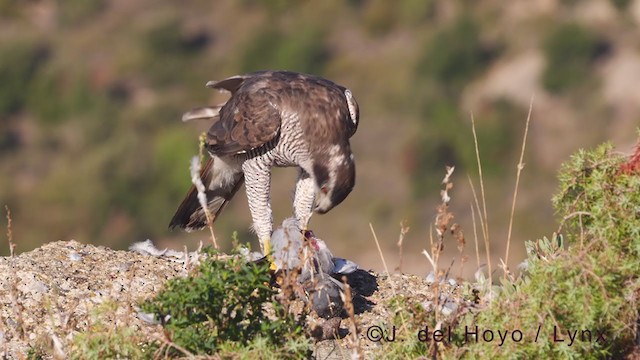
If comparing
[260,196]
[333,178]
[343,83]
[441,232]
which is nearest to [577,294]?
[441,232]

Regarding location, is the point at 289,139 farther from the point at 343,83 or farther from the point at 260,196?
the point at 343,83

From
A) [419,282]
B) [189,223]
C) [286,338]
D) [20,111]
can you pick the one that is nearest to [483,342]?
[286,338]

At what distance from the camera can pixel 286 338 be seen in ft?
18.7

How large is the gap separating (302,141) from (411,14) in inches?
1306

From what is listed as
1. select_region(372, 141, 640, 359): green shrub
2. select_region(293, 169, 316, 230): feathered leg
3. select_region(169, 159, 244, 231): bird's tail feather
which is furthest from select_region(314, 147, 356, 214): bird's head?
select_region(372, 141, 640, 359): green shrub

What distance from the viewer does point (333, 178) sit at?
7.93m

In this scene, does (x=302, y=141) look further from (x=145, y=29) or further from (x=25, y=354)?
(x=145, y=29)

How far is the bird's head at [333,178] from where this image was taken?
7934 millimetres

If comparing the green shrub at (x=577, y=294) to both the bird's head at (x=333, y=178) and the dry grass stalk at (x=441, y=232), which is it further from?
the bird's head at (x=333, y=178)

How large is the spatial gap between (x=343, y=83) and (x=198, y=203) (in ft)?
89.3

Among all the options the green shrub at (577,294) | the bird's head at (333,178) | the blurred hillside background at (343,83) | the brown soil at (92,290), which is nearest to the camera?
the green shrub at (577,294)

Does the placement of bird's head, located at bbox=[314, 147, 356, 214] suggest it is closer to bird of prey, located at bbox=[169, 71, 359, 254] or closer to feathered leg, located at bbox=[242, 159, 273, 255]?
bird of prey, located at bbox=[169, 71, 359, 254]

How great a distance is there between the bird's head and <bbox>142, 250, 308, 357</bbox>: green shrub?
2171 mm

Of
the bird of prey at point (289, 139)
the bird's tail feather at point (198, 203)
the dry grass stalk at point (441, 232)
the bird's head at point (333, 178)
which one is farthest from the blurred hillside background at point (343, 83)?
the dry grass stalk at point (441, 232)
